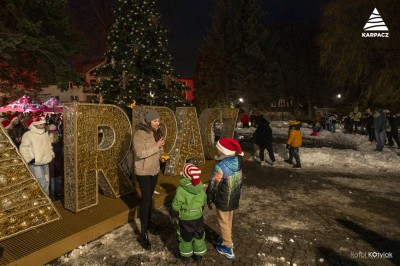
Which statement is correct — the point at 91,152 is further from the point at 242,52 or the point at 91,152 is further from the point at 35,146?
the point at 242,52

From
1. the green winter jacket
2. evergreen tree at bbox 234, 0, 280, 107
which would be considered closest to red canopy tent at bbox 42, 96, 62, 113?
the green winter jacket

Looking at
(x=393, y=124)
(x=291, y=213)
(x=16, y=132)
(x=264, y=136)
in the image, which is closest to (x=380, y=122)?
(x=393, y=124)

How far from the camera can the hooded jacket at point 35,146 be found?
5.38 metres

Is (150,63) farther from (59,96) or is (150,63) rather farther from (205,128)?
(59,96)

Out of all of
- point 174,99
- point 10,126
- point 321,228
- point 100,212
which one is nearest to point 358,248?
point 321,228

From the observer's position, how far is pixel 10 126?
8.55 meters

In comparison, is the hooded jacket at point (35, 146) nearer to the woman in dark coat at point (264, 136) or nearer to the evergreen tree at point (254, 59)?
the woman in dark coat at point (264, 136)

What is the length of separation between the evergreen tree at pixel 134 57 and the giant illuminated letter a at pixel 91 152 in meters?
6.88

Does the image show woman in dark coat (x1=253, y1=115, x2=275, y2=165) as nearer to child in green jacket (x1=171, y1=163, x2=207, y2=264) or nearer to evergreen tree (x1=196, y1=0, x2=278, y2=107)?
child in green jacket (x1=171, y1=163, x2=207, y2=264)

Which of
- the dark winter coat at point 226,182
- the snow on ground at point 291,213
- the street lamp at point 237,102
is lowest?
the snow on ground at point 291,213

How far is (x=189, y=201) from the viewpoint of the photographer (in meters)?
3.77

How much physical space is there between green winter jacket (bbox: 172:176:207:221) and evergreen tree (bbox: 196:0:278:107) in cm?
3435

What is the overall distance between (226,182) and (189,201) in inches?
23.9

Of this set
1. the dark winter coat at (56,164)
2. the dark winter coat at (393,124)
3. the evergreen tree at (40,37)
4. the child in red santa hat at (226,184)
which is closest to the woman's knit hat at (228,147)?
the child in red santa hat at (226,184)
